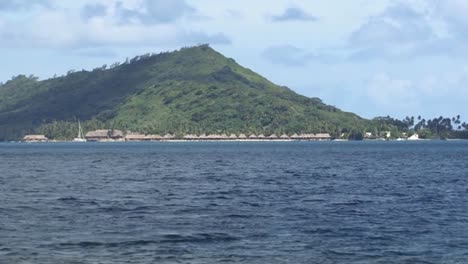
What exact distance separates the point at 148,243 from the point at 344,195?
34125mm

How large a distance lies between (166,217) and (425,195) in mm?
27765

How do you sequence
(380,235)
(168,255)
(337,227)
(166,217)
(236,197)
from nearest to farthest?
1. (168,255)
2. (380,235)
3. (337,227)
4. (166,217)
5. (236,197)

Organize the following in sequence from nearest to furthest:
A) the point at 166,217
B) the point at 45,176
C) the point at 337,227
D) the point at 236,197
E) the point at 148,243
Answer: the point at 148,243, the point at 337,227, the point at 166,217, the point at 236,197, the point at 45,176

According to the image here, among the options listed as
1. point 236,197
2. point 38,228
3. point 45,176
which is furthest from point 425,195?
point 45,176

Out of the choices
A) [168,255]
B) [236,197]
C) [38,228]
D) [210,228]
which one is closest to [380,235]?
[210,228]

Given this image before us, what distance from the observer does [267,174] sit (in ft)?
381

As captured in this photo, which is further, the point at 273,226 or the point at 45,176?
the point at 45,176

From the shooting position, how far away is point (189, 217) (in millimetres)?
60562

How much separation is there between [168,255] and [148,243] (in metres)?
3.92

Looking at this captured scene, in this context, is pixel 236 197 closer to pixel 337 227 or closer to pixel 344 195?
pixel 344 195

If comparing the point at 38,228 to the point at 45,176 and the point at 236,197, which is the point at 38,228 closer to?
the point at 236,197

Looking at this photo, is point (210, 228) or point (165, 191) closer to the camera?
point (210, 228)

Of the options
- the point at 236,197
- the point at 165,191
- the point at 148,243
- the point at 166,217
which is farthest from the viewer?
the point at 165,191

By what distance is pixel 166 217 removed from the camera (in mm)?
60281
